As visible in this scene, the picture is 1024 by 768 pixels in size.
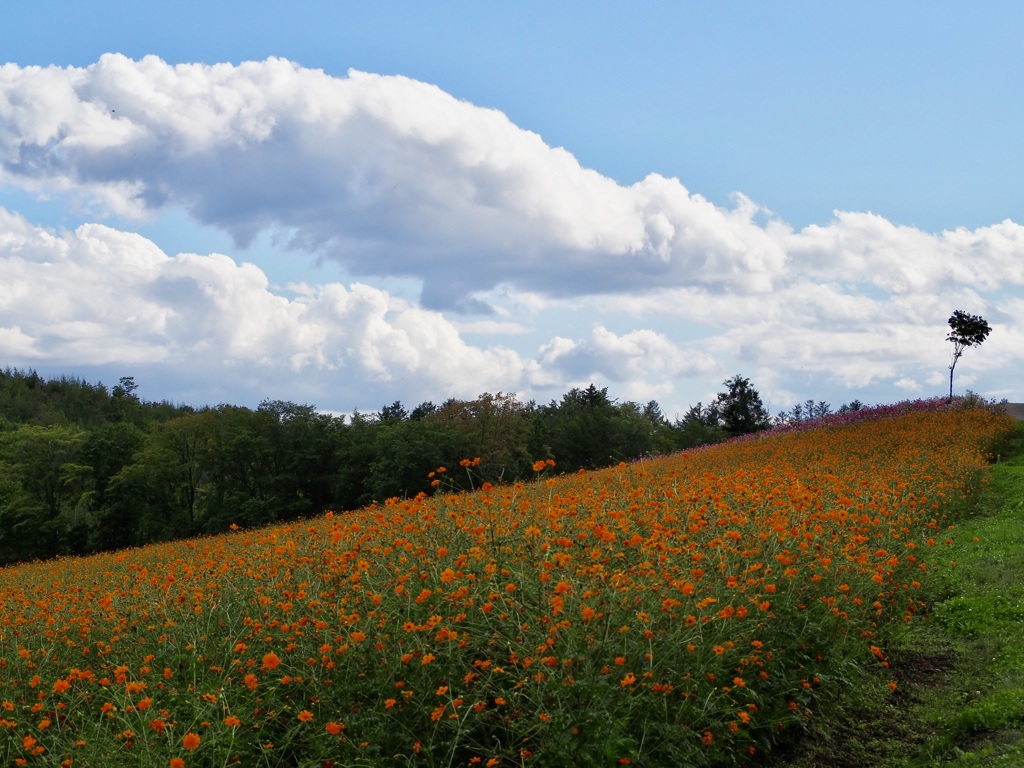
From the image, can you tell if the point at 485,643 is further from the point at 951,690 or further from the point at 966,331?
the point at 966,331

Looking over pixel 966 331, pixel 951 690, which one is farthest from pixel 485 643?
pixel 966 331

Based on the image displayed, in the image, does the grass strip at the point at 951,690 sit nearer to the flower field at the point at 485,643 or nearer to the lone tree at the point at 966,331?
the flower field at the point at 485,643

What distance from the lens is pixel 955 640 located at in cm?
784

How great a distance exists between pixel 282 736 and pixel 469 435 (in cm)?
3307

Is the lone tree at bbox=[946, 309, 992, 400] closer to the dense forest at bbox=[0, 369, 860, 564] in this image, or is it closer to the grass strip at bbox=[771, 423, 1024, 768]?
the dense forest at bbox=[0, 369, 860, 564]

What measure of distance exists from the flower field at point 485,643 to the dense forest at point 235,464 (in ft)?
86.7

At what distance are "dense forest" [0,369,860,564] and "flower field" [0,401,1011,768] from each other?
86.7ft

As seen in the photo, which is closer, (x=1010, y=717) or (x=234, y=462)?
(x=1010, y=717)

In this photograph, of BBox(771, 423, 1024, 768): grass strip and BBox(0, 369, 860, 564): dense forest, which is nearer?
BBox(771, 423, 1024, 768): grass strip

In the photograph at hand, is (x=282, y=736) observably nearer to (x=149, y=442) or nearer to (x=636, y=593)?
(x=636, y=593)

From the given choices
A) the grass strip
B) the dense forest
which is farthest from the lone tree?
the grass strip

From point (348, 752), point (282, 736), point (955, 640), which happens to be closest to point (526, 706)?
point (348, 752)

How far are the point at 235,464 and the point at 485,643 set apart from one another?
36124 millimetres

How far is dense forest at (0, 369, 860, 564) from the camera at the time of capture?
3650 cm
